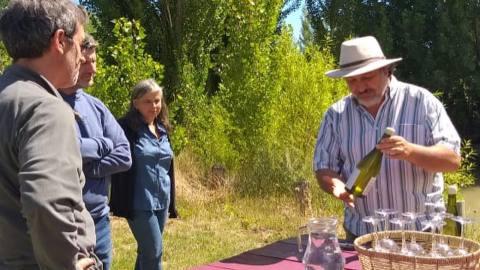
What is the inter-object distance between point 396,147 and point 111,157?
57.1 inches

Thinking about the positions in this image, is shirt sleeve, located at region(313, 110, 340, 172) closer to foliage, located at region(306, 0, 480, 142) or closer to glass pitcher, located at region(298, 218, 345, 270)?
glass pitcher, located at region(298, 218, 345, 270)

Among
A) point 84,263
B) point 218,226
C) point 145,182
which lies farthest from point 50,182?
point 218,226

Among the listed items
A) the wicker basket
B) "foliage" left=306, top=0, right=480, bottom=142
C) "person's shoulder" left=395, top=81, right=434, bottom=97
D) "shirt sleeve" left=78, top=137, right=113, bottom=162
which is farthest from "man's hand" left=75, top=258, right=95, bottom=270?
"foliage" left=306, top=0, right=480, bottom=142

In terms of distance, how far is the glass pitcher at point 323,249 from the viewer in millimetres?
1898

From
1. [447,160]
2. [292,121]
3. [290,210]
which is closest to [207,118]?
[292,121]

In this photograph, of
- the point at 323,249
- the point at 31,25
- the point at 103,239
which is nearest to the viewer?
the point at 31,25

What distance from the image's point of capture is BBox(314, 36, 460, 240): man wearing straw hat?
104 inches

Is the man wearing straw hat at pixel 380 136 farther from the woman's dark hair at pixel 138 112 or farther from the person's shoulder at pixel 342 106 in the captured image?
the woman's dark hair at pixel 138 112

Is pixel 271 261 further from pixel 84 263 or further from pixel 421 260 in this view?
pixel 84 263

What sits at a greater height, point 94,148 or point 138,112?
point 138,112

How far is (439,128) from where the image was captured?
267cm

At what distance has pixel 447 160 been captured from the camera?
259cm

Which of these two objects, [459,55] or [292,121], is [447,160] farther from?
[459,55]

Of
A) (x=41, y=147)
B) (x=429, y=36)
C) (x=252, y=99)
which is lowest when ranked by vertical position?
(x=41, y=147)
